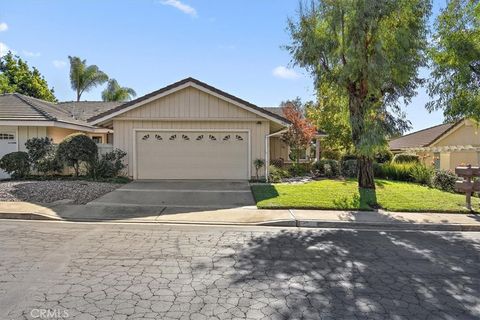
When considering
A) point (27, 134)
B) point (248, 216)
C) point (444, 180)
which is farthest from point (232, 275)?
point (27, 134)

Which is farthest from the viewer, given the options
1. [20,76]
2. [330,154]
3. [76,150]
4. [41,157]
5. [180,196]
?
[20,76]

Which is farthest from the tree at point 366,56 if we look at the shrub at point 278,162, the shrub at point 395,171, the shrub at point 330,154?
the shrub at point 330,154

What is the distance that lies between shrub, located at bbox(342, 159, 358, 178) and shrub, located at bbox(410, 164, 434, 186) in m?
3.32

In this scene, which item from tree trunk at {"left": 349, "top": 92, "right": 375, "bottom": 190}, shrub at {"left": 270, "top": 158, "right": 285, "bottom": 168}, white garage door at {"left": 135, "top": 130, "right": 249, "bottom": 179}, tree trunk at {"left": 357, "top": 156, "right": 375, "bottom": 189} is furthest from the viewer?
shrub at {"left": 270, "top": 158, "right": 285, "bottom": 168}

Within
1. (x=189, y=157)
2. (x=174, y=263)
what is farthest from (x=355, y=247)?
(x=189, y=157)

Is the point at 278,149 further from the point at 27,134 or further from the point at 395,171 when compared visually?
the point at 27,134

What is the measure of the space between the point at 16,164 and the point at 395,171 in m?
17.8

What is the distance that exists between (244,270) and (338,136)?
70.9 feet

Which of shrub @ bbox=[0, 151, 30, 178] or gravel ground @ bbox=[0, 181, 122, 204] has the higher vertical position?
shrub @ bbox=[0, 151, 30, 178]

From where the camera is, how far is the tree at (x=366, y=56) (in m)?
10.6

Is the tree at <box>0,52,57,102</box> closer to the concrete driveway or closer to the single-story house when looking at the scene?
the single-story house

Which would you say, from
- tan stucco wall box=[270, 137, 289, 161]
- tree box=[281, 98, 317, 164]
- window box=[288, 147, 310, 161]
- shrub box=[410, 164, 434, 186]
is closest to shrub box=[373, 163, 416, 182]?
shrub box=[410, 164, 434, 186]

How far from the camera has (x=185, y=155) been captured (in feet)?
52.5

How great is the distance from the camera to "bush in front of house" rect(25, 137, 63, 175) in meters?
14.9
